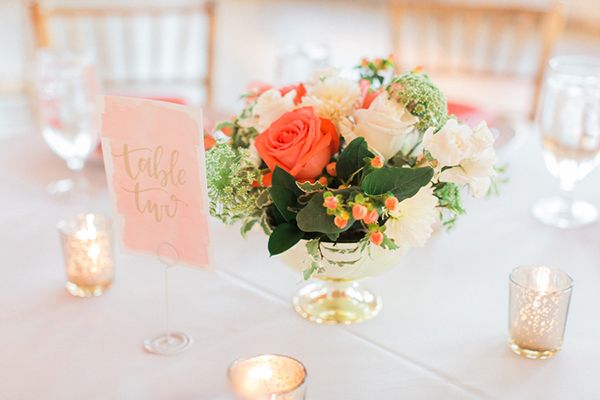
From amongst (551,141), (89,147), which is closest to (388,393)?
(551,141)

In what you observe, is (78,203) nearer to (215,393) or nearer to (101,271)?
(101,271)

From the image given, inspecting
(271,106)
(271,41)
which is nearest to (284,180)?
(271,106)

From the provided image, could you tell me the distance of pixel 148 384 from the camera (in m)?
0.83

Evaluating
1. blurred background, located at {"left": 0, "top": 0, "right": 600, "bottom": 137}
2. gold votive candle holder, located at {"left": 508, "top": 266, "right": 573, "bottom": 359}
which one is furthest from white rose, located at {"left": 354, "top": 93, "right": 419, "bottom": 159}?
blurred background, located at {"left": 0, "top": 0, "right": 600, "bottom": 137}

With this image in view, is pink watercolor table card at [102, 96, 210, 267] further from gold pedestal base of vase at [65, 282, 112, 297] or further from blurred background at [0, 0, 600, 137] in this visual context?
blurred background at [0, 0, 600, 137]

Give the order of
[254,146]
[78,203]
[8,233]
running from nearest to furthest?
[254,146]
[8,233]
[78,203]

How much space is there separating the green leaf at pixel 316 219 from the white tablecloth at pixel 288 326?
0.56 ft

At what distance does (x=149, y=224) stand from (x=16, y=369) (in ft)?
0.71

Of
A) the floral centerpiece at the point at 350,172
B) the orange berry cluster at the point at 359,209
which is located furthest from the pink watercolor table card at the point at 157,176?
the orange berry cluster at the point at 359,209

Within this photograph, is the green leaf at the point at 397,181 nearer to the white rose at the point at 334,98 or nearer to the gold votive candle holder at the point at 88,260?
the white rose at the point at 334,98

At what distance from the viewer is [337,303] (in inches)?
38.6

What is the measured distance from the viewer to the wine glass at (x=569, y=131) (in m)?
1.20

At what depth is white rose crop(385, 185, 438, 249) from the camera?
0.82 meters

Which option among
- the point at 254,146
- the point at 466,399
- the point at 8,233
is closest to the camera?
the point at 466,399
